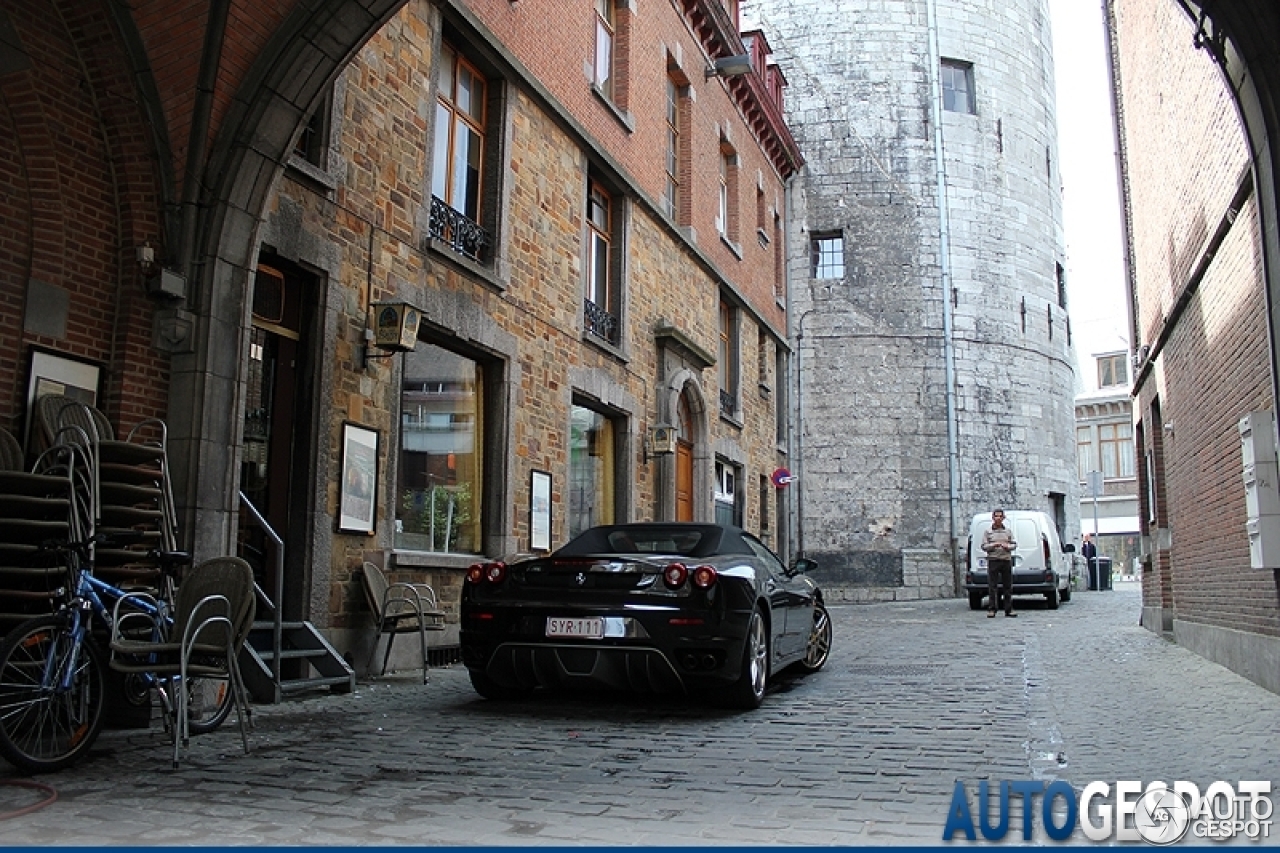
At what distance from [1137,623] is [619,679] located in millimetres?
12643

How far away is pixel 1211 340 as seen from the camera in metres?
9.82

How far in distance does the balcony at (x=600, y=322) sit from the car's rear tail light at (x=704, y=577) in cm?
777

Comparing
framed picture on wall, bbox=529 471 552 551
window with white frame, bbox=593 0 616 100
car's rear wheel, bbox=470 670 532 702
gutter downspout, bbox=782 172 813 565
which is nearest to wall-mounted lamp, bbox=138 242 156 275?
car's rear wheel, bbox=470 670 532 702

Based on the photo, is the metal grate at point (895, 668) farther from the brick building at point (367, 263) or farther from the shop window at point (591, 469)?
the shop window at point (591, 469)

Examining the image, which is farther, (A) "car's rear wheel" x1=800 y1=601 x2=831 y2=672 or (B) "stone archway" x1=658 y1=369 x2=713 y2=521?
(B) "stone archway" x1=658 y1=369 x2=713 y2=521

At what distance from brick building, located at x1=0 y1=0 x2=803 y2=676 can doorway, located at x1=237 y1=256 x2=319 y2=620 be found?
2 cm

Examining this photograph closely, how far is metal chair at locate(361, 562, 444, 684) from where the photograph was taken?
9.06 meters

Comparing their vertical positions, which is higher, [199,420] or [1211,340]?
[1211,340]

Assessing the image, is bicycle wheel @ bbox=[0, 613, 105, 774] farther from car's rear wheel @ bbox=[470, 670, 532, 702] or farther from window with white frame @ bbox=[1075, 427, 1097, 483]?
window with white frame @ bbox=[1075, 427, 1097, 483]

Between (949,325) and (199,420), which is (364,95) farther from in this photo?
(949,325)

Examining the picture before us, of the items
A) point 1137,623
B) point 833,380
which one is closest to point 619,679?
point 1137,623

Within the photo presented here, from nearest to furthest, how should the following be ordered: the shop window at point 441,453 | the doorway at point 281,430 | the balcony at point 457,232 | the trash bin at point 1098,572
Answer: the doorway at point 281,430 < the shop window at point 441,453 < the balcony at point 457,232 < the trash bin at point 1098,572

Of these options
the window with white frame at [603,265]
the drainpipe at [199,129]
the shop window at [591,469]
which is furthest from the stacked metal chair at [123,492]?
the window with white frame at [603,265]

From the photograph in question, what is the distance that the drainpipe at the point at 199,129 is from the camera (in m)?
7.36
